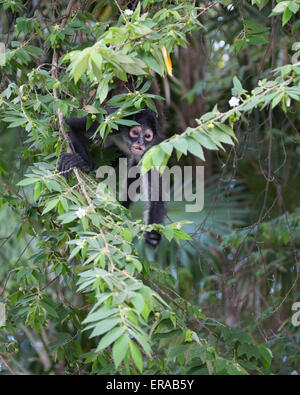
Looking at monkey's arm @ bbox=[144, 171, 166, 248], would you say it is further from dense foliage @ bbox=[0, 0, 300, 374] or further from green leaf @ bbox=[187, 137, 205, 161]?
green leaf @ bbox=[187, 137, 205, 161]

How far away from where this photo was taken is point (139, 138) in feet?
10.9

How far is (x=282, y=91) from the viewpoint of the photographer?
1.79 metres

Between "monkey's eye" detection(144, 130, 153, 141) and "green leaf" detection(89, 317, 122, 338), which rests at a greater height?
"monkey's eye" detection(144, 130, 153, 141)

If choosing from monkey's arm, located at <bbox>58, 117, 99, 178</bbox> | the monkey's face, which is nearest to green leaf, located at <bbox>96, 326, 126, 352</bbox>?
monkey's arm, located at <bbox>58, 117, 99, 178</bbox>

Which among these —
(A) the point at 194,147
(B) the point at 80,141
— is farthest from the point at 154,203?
(A) the point at 194,147

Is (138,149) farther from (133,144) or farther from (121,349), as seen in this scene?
(121,349)

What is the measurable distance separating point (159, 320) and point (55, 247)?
695mm

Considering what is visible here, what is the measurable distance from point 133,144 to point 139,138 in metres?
0.05

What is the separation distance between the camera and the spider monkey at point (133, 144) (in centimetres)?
287

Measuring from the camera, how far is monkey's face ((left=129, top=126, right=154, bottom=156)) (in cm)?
327

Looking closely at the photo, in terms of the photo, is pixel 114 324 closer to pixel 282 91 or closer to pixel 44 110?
pixel 282 91

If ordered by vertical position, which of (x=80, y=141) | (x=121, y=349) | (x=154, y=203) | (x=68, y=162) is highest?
(x=80, y=141)

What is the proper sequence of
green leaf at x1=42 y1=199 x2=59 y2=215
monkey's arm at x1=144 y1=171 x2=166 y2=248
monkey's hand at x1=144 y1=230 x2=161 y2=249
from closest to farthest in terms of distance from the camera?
green leaf at x1=42 y1=199 x2=59 y2=215, monkey's hand at x1=144 y1=230 x2=161 y2=249, monkey's arm at x1=144 y1=171 x2=166 y2=248

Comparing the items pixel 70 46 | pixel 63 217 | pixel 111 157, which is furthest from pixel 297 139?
pixel 63 217
